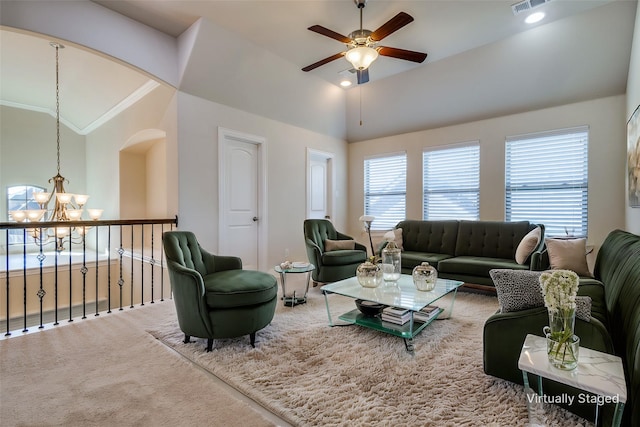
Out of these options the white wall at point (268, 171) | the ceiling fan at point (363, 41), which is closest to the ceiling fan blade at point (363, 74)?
the ceiling fan at point (363, 41)

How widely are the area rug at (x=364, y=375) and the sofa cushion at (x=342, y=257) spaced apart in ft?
4.36

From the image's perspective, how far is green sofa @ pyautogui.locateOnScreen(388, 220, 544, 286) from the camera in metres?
3.75

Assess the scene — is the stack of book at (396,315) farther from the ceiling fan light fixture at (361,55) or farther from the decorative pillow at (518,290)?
the ceiling fan light fixture at (361,55)

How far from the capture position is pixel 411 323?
235cm

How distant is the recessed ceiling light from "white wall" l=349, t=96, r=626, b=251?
4.14 ft

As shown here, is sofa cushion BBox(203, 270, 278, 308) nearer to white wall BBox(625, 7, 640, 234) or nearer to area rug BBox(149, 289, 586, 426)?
area rug BBox(149, 289, 586, 426)

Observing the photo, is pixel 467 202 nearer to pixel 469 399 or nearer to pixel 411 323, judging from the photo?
pixel 411 323

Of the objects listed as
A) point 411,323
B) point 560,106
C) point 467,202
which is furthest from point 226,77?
point 560,106

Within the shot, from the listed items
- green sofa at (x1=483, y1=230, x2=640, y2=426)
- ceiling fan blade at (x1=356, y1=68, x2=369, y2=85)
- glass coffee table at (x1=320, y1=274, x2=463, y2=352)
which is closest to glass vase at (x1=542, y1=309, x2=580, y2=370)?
green sofa at (x1=483, y1=230, x2=640, y2=426)

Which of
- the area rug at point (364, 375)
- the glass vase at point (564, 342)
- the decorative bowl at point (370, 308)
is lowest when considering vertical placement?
the area rug at point (364, 375)

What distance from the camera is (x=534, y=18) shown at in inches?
134

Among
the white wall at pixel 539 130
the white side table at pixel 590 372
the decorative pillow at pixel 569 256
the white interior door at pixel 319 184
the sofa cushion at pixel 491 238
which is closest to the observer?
the white side table at pixel 590 372

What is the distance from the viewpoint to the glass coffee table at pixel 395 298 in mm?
2379

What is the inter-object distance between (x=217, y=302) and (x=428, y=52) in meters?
4.11
